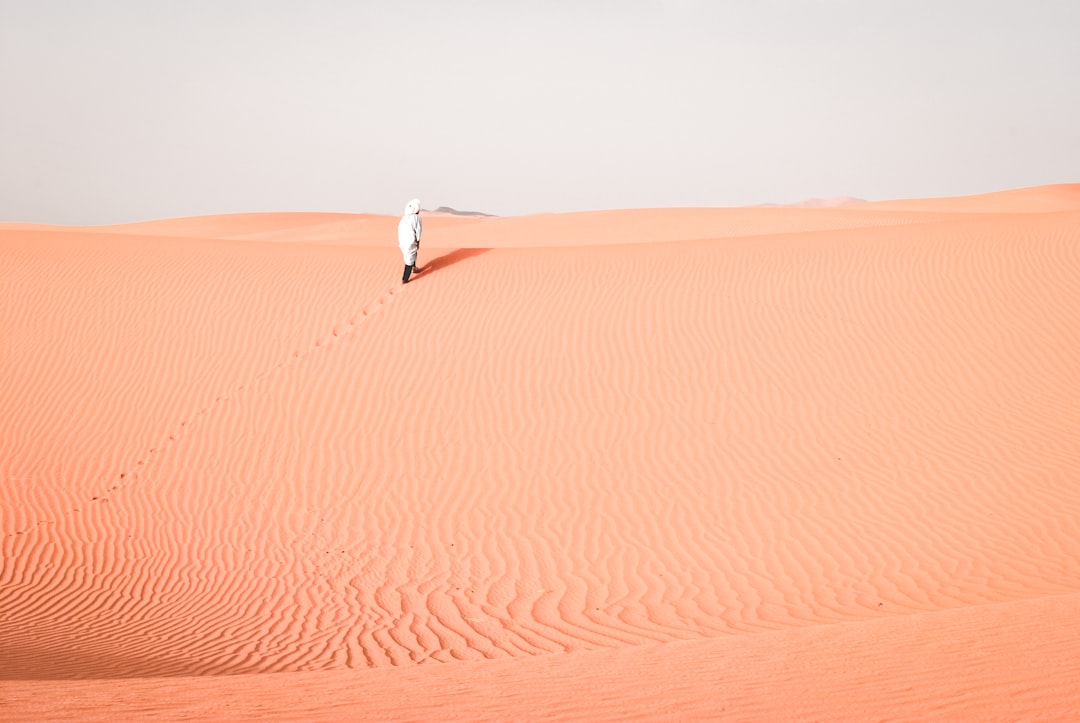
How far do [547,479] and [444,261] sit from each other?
815 cm

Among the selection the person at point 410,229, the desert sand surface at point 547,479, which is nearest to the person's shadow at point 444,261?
the desert sand surface at point 547,479

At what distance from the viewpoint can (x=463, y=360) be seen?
1317 cm

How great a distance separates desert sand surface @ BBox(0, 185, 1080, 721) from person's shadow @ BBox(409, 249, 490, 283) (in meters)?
0.08

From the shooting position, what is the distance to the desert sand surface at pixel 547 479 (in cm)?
452

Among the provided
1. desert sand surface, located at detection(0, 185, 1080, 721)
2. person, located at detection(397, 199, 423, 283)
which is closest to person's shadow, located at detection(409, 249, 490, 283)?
desert sand surface, located at detection(0, 185, 1080, 721)

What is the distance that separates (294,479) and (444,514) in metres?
2.02

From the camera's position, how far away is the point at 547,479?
10.1 meters

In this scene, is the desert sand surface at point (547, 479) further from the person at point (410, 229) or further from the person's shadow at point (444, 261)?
the person at point (410, 229)

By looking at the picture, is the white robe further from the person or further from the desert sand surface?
the desert sand surface

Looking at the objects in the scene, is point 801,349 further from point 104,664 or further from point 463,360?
point 104,664

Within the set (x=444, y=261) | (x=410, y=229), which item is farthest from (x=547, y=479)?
(x=444, y=261)

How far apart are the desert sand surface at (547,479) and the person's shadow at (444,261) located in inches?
3.2

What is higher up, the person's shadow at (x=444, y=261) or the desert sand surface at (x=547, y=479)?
the person's shadow at (x=444, y=261)

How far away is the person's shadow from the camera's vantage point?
16.4 m
